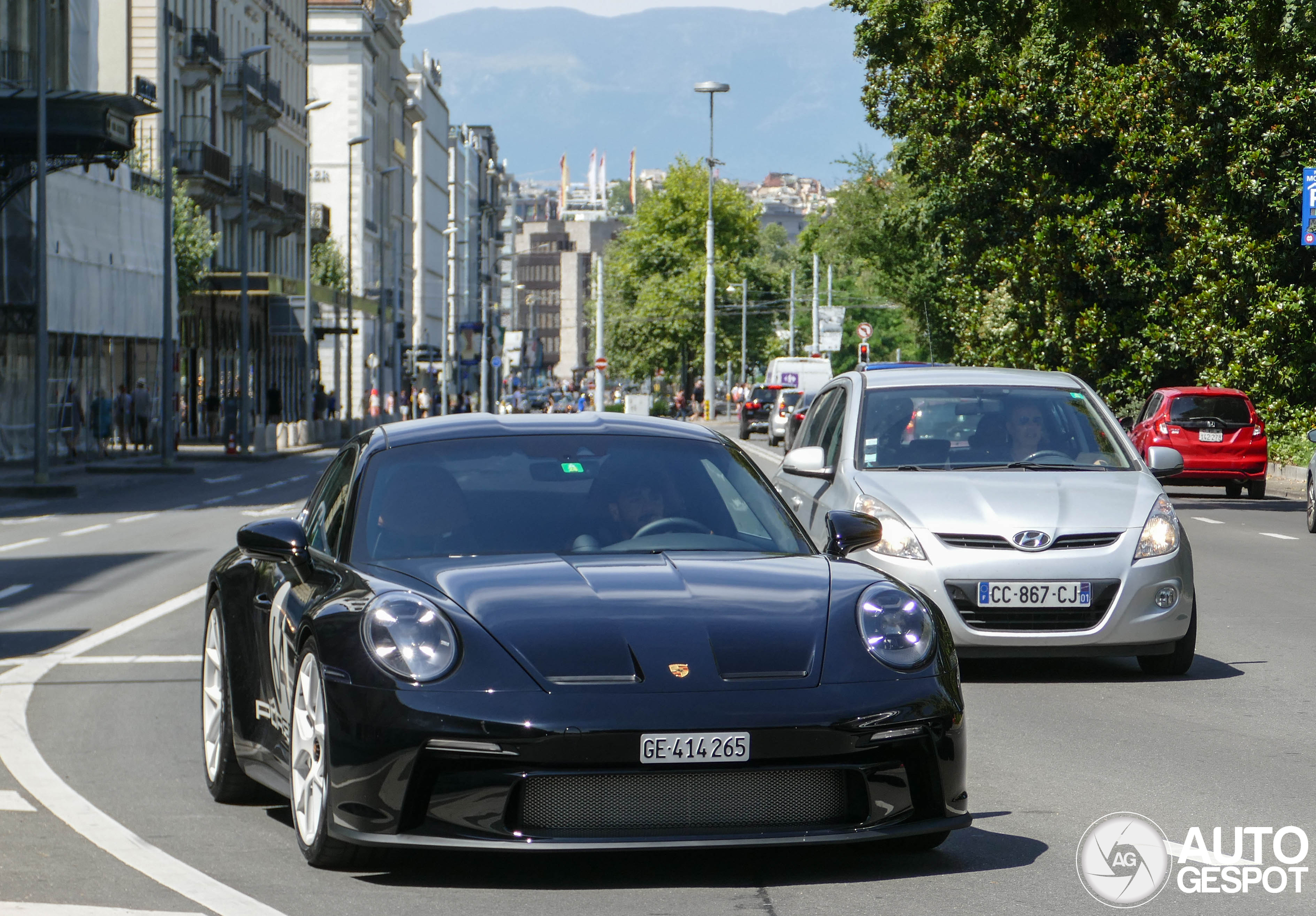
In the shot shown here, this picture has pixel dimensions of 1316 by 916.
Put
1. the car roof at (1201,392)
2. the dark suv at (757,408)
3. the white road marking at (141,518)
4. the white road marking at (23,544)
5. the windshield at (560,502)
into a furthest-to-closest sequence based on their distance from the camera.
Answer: the dark suv at (757,408) → the car roof at (1201,392) → the white road marking at (141,518) → the white road marking at (23,544) → the windshield at (560,502)

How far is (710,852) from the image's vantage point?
6.18 meters

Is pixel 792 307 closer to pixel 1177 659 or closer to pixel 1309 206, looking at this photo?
pixel 1309 206

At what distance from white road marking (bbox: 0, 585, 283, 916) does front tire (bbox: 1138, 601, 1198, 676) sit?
5.40 m

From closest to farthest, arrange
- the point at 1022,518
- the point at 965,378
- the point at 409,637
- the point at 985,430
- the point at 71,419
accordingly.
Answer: the point at 409,637 → the point at 1022,518 → the point at 985,430 → the point at 965,378 → the point at 71,419

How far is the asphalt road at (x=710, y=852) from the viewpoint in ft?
18.0

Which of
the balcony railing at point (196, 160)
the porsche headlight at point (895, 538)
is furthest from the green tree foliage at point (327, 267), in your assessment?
the porsche headlight at point (895, 538)

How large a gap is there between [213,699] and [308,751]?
4.96 ft

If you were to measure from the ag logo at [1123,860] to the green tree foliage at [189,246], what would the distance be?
5523cm

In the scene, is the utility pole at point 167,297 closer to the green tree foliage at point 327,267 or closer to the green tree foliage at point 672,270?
the green tree foliage at point 327,267

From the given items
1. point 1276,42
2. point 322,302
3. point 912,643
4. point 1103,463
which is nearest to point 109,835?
point 912,643

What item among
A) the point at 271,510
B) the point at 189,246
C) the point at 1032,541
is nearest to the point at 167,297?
the point at 271,510

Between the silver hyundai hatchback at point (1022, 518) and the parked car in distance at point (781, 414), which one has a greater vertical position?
the silver hyundai hatchback at point (1022, 518)

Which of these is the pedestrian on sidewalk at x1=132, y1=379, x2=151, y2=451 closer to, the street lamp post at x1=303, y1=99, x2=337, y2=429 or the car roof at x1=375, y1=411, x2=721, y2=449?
the street lamp post at x1=303, y1=99, x2=337, y2=429

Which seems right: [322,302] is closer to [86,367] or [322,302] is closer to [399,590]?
[86,367]
